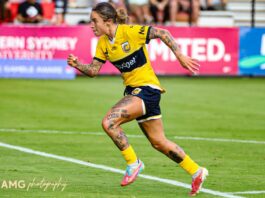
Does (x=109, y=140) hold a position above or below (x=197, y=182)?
below

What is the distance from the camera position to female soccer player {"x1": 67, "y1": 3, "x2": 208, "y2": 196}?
9.77 meters

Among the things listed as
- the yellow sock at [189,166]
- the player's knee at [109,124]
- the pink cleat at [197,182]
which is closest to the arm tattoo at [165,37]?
the player's knee at [109,124]

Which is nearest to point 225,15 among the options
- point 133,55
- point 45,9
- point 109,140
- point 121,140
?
point 45,9

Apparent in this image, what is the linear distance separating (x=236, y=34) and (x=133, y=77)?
54.3ft

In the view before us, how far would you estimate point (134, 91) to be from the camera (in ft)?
32.5

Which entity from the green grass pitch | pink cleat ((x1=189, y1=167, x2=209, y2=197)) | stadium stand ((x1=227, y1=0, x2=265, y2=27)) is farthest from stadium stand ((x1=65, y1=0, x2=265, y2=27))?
pink cleat ((x1=189, y1=167, x2=209, y2=197))

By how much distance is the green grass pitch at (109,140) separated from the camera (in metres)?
10.3

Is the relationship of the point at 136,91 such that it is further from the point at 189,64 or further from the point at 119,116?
the point at 189,64

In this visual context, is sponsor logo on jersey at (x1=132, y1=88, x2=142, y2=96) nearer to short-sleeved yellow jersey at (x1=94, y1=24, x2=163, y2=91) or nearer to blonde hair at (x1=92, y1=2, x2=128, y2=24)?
short-sleeved yellow jersey at (x1=94, y1=24, x2=163, y2=91)

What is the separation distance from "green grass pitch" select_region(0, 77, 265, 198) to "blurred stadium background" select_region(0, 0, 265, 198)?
0.02 meters

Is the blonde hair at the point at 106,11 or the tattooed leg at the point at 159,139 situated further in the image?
the blonde hair at the point at 106,11

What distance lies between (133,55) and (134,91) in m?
0.40

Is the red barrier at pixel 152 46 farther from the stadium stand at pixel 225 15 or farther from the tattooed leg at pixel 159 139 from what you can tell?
the tattooed leg at pixel 159 139

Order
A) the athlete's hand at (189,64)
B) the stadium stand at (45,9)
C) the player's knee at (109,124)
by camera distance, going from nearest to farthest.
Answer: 1. the athlete's hand at (189,64)
2. the player's knee at (109,124)
3. the stadium stand at (45,9)
